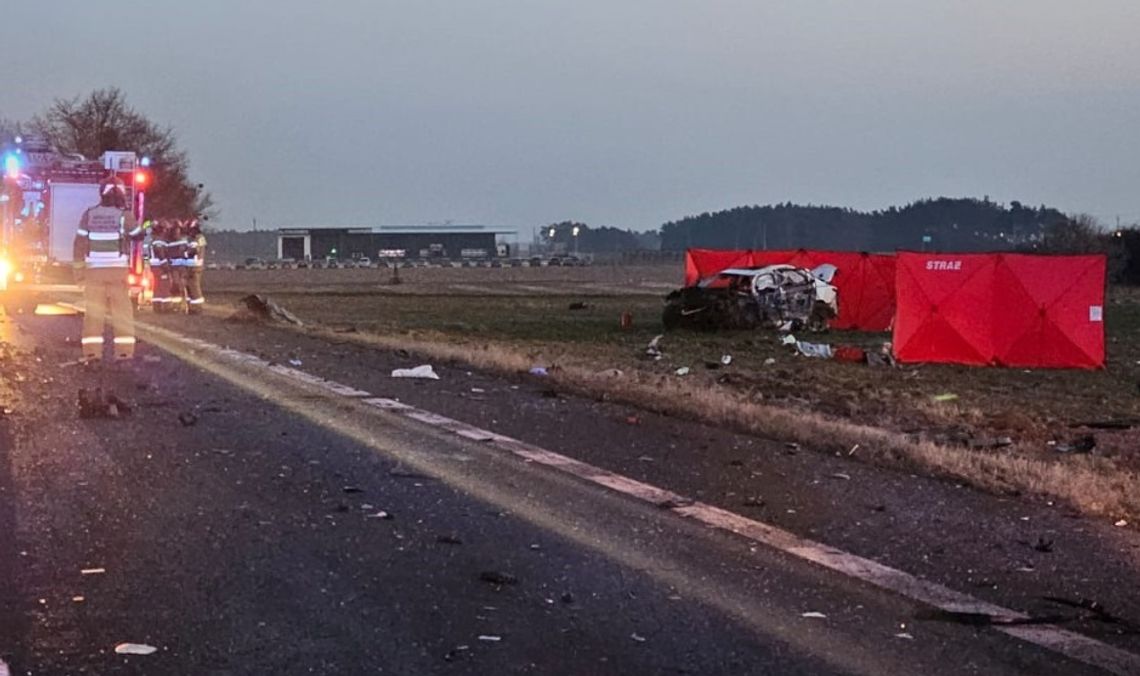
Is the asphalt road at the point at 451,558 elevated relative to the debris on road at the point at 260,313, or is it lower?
lower

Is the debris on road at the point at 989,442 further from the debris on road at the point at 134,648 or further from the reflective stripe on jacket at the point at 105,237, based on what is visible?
the reflective stripe on jacket at the point at 105,237

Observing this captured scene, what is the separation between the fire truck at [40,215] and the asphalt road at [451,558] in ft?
51.7

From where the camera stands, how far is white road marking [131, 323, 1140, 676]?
4.93 metres

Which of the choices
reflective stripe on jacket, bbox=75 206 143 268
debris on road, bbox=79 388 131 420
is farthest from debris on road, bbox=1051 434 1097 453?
reflective stripe on jacket, bbox=75 206 143 268

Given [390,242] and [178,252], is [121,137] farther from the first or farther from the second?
[390,242]

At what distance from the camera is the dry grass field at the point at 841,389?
31.0 ft

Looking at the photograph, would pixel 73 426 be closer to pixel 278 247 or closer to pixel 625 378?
pixel 625 378

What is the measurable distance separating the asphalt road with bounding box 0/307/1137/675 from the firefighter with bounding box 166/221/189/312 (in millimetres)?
13932

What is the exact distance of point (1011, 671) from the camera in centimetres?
466

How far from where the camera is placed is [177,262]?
77.7 feet

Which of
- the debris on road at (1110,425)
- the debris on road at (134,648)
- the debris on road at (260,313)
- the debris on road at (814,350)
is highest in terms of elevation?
the debris on road at (260,313)

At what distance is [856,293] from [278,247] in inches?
4370

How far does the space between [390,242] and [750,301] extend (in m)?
121

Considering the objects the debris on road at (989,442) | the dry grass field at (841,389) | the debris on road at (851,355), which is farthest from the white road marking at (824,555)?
the debris on road at (851,355)
